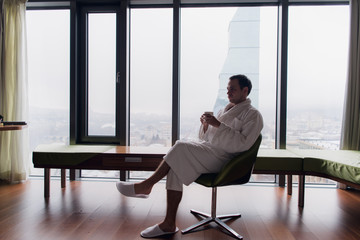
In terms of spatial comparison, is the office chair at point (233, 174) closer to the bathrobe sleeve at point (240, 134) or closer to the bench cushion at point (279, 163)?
the bathrobe sleeve at point (240, 134)

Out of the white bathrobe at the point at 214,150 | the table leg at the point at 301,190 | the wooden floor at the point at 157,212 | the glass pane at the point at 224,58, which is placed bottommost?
the wooden floor at the point at 157,212

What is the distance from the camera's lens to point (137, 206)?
2453mm

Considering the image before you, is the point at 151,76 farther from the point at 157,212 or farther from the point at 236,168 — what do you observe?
the point at 236,168

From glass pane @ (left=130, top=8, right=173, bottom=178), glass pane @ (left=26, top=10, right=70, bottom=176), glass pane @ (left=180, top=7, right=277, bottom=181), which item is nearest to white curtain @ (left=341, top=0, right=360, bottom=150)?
glass pane @ (left=180, top=7, right=277, bottom=181)

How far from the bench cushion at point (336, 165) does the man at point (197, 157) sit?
820mm

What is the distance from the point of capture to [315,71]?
3225 millimetres

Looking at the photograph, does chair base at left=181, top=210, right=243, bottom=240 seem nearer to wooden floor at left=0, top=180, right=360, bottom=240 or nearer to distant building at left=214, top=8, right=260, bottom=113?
wooden floor at left=0, top=180, right=360, bottom=240

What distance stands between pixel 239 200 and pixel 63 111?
7.85 ft

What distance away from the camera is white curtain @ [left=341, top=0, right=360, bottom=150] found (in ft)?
9.71

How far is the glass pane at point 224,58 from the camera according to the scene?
129 inches

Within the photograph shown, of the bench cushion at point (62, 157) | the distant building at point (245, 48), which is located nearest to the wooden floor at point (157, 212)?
the bench cushion at point (62, 157)

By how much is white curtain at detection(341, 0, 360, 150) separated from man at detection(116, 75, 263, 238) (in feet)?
5.19

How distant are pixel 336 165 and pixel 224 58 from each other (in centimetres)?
171

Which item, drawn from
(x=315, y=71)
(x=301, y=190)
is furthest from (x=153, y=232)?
(x=315, y=71)
